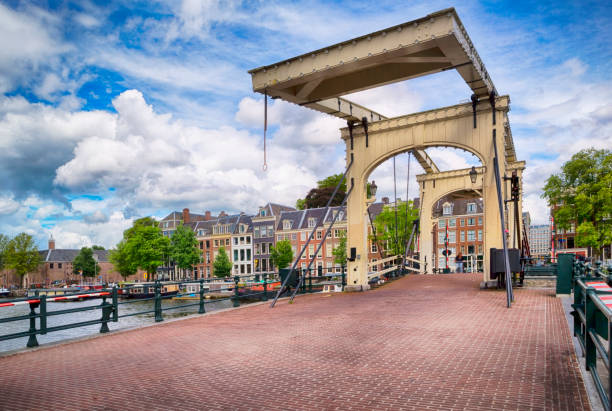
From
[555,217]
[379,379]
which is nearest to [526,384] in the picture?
[379,379]

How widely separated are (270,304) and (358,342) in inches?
276

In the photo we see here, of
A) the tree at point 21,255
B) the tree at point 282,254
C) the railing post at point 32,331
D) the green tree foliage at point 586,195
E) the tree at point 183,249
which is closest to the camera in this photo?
the railing post at point 32,331

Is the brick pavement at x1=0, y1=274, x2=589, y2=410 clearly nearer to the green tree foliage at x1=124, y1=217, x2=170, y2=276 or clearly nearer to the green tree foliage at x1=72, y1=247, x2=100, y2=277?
the green tree foliage at x1=124, y1=217, x2=170, y2=276

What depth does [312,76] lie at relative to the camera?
13.3m

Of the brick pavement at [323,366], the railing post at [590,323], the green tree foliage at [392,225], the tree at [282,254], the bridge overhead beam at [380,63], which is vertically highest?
the bridge overhead beam at [380,63]

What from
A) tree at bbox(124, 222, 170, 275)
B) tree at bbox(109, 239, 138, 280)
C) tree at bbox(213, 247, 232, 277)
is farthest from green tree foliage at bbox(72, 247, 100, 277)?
tree at bbox(213, 247, 232, 277)

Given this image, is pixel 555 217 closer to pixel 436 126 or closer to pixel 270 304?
pixel 436 126

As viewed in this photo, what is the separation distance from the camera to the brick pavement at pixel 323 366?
4883 mm

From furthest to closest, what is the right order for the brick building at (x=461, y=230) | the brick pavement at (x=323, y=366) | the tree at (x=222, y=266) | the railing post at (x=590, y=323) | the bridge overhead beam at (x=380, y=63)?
1. the tree at (x=222, y=266)
2. the brick building at (x=461, y=230)
3. the bridge overhead beam at (x=380, y=63)
4. the brick pavement at (x=323, y=366)
5. the railing post at (x=590, y=323)

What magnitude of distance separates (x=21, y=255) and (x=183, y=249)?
3991 cm

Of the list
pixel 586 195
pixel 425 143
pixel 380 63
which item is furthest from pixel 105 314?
pixel 586 195

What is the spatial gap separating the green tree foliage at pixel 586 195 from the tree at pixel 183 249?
4279 centimetres

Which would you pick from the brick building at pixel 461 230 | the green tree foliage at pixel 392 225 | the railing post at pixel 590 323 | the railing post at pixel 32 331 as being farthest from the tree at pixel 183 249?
the railing post at pixel 590 323

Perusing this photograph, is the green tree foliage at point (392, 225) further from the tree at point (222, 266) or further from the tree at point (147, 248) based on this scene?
the tree at point (147, 248)
